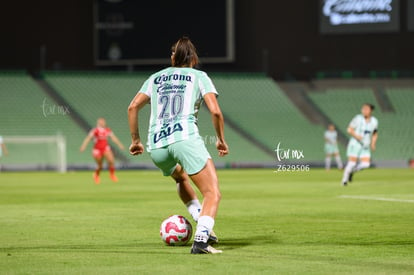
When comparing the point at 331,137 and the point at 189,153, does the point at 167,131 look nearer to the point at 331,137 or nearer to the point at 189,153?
the point at 189,153

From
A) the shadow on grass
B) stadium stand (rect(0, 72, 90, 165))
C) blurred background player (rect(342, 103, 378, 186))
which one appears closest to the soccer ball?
the shadow on grass

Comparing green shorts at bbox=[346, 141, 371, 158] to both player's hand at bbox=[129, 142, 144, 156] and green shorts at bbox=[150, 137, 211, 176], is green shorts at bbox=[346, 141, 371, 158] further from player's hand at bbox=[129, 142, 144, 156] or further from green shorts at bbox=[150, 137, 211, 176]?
green shorts at bbox=[150, 137, 211, 176]

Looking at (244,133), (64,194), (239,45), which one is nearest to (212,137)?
(244,133)

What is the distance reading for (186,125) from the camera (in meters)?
9.12

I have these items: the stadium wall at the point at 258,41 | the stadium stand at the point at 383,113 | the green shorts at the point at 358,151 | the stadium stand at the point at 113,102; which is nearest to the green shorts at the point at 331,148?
the stadium stand at the point at 113,102

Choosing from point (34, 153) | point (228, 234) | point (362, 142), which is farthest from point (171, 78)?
point (34, 153)

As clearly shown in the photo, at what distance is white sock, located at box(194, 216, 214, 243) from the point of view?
29.1ft

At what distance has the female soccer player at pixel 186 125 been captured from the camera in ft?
29.5

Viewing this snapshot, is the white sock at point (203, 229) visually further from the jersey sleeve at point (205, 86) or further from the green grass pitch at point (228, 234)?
the jersey sleeve at point (205, 86)

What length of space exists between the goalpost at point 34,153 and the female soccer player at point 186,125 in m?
31.4

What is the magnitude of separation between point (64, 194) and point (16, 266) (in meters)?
13.4

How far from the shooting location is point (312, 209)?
15836mm

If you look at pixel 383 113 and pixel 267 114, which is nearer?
pixel 267 114

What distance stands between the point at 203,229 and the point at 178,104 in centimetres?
129
